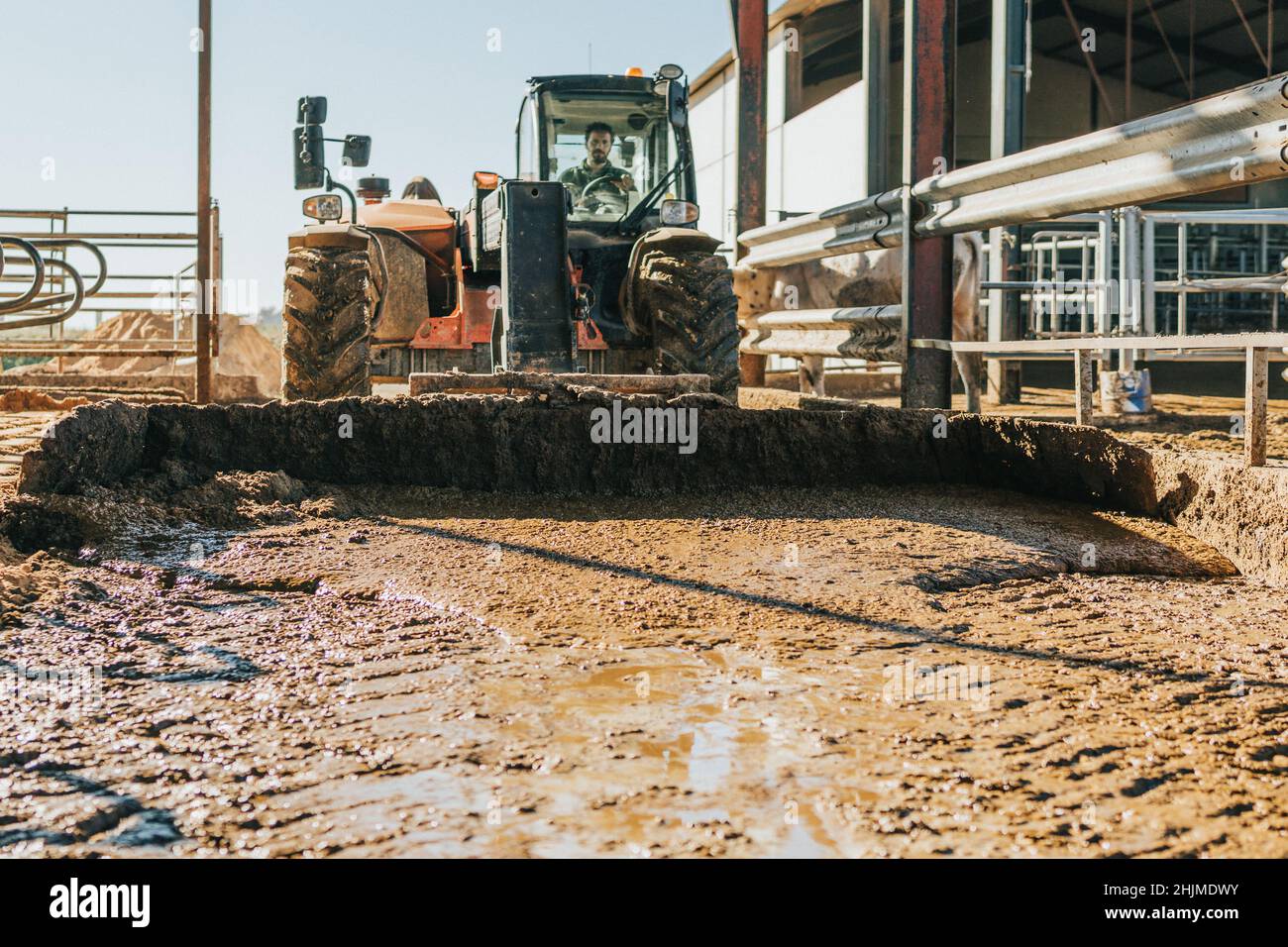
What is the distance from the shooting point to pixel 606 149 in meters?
8.61

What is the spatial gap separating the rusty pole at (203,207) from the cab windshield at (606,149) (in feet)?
11.6

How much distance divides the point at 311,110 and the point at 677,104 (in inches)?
88.7

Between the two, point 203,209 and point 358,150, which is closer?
point 358,150

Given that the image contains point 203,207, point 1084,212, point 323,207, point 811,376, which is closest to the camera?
point 1084,212

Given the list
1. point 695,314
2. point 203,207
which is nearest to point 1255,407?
point 695,314

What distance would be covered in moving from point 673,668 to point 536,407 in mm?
2886

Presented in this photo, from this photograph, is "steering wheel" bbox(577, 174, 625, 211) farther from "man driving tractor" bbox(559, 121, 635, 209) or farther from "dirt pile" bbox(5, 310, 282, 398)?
"dirt pile" bbox(5, 310, 282, 398)

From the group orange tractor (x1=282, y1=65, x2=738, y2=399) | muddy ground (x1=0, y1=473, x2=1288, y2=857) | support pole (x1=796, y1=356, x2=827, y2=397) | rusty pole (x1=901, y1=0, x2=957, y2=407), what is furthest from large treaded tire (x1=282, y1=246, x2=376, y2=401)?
support pole (x1=796, y1=356, x2=827, y2=397)

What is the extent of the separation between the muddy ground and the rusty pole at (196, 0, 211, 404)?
6.49 m

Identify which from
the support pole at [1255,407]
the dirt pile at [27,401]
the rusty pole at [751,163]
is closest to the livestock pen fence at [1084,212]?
the support pole at [1255,407]

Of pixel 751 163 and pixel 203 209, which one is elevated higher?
pixel 751 163

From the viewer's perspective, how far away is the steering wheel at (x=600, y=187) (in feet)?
28.0

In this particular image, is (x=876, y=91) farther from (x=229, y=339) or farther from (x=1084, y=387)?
(x=229, y=339)
